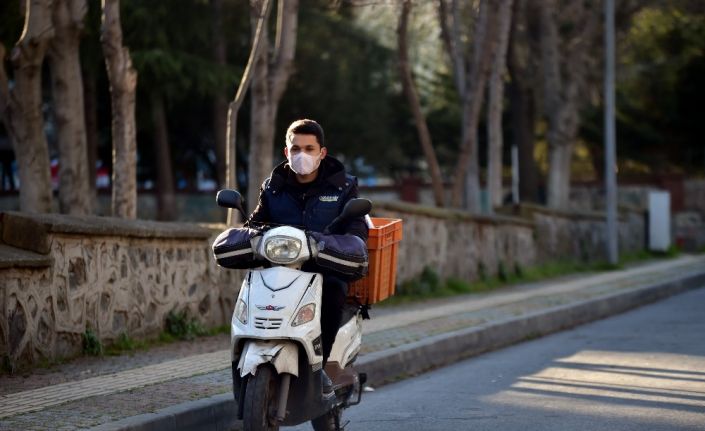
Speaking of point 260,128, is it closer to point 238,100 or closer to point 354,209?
point 238,100

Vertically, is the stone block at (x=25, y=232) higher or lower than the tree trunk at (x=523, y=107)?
lower

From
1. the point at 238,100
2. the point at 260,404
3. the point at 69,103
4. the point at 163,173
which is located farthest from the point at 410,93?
the point at 260,404

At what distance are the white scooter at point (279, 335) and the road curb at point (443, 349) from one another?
986 millimetres

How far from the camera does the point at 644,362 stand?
37.4 feet

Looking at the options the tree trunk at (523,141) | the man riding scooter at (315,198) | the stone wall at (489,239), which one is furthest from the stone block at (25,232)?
the tree trunk at (523,141)

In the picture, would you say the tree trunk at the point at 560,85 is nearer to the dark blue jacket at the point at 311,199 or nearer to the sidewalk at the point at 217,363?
the sidewalk at the point at 217,363

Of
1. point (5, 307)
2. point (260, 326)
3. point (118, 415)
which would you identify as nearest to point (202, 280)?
point (5, 307)

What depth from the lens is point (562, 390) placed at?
977cm

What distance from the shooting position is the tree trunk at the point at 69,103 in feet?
45.9

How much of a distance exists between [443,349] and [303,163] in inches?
207

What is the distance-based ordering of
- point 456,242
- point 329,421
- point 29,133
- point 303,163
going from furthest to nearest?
1. point 456,242
2. point 29,133
3. point 329,421
4. point 303,163

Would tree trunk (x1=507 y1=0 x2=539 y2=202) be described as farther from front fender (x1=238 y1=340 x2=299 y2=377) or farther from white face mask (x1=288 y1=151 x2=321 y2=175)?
front fender (x1=238 y1=340 x2=299 y2=377)

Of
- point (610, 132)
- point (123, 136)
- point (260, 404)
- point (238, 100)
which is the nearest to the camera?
point (260, 404)

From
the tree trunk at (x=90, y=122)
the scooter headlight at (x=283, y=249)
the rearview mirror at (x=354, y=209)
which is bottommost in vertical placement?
the scooter headlight at (x=283, y=249)
